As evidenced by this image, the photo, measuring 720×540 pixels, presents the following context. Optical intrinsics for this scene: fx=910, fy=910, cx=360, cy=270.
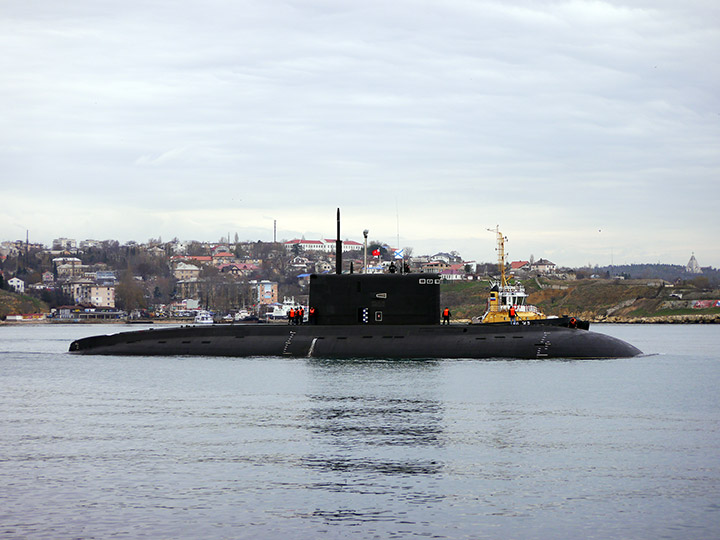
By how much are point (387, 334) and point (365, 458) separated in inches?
717

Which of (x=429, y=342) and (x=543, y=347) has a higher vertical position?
(x=429, y=342)

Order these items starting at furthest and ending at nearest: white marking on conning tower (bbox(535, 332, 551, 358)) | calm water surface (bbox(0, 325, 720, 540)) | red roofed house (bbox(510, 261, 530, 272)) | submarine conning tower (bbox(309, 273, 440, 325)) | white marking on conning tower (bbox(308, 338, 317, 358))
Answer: red roofed house (bbox(510, 261, 530, 272)) < white marking on conning tower (bbox(308, 338, 317, 358)) < submarine conning tower (bbox(309, 273, 440, 325)) < white marking on conning tower (bbox(535, 332, 551, 358)) < calm water surface (bbox(0, 325, 720, 540))

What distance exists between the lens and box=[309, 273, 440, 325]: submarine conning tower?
1407 inches

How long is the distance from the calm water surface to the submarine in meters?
3.15

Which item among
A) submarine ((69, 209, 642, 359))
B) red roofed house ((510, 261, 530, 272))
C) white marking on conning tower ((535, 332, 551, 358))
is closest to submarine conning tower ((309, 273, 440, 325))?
submarine ((69, 209, 642, 359))

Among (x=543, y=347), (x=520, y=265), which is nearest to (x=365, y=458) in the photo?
(x=543, y=347)

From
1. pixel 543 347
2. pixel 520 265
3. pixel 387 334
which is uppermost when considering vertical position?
pixel 520 265

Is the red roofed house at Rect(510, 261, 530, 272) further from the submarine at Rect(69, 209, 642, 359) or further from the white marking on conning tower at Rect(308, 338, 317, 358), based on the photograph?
the white marking on conning tower at Rect(308, 338, 317, 358)

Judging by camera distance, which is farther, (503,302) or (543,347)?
(503,302)

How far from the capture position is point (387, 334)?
34812mm

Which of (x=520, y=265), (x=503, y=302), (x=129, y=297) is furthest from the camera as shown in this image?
(x=520, y=265)

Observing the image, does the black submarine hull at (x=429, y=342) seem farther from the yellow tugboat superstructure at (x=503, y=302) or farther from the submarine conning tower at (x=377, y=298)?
the yellow tugboat superstructure at (x=503, y=302)

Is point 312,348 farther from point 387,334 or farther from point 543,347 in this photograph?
point 543,347

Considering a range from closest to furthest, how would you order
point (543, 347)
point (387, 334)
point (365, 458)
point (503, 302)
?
point (365, 458), point (543, 347), point (387, 334), point (503, 302)
